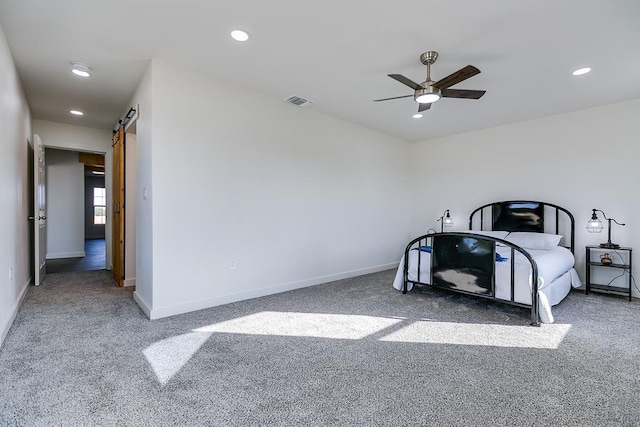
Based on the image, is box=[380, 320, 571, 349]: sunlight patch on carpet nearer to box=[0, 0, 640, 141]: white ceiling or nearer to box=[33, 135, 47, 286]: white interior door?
box=[0, 0, 640, 141]: white ceiling

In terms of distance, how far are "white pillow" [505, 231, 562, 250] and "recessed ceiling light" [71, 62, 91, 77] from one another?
→ 5.62m

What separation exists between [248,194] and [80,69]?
7.19 ft

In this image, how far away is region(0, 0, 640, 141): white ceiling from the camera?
7.82 feet

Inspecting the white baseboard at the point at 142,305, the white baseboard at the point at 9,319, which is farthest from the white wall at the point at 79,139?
the white baseboard at the point at 142,305

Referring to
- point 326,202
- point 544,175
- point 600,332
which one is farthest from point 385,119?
point 600,332

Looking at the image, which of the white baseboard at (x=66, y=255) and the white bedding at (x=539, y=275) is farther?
the white baseboard at (x=66, y=255)

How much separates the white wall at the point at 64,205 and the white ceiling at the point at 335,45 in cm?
367

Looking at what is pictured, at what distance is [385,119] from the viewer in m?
5.10

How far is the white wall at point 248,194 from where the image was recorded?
3.32 metres

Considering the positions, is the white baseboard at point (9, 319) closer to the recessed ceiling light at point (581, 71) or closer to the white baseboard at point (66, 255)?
the white baseboard at point (66, 255)

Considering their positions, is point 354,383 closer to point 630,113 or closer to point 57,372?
point 57,372

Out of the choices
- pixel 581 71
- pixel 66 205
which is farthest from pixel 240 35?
pixel 66 205

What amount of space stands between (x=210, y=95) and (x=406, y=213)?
443 cm

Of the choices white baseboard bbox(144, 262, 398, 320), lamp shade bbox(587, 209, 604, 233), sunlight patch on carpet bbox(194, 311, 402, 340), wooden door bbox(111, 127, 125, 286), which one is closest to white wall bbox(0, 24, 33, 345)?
wooden door bbox(111, 127, 125, 286)
